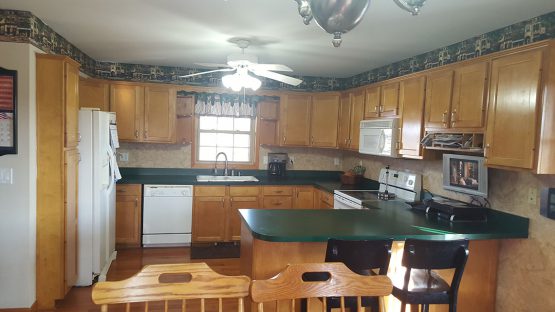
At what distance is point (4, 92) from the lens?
2754 mm

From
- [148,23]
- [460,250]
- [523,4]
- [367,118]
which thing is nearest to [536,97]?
[523,4]

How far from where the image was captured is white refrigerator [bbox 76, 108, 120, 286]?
338 centimetres

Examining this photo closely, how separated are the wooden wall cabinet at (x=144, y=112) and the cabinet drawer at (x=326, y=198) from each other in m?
2.06

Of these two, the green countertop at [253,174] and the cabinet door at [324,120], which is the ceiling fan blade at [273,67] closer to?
the green countertop at [253,174]

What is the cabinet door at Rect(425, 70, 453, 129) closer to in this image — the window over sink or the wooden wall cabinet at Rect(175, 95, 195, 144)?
the window over sink

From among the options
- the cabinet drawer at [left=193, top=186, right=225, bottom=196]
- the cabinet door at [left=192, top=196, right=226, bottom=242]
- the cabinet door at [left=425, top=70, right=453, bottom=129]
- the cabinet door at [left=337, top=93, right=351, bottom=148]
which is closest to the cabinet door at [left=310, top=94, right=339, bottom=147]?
the cabinet door at [left=337, top=93, right=351, bottom=148]

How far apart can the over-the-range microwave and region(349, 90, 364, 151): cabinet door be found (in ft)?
0.73

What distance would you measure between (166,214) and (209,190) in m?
0.60

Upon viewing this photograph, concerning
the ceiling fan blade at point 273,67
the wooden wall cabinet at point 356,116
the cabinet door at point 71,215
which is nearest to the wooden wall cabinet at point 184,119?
the cabinet door at point 71,215

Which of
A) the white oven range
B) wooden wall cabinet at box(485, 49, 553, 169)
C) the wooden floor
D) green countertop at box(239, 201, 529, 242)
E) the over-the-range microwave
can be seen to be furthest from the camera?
the white oven range

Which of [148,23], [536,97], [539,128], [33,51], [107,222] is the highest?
[148,23]

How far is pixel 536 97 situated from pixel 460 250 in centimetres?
101

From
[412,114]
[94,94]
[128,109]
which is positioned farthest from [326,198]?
[94,94]

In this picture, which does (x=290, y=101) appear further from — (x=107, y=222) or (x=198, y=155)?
(x=107, y=222)
